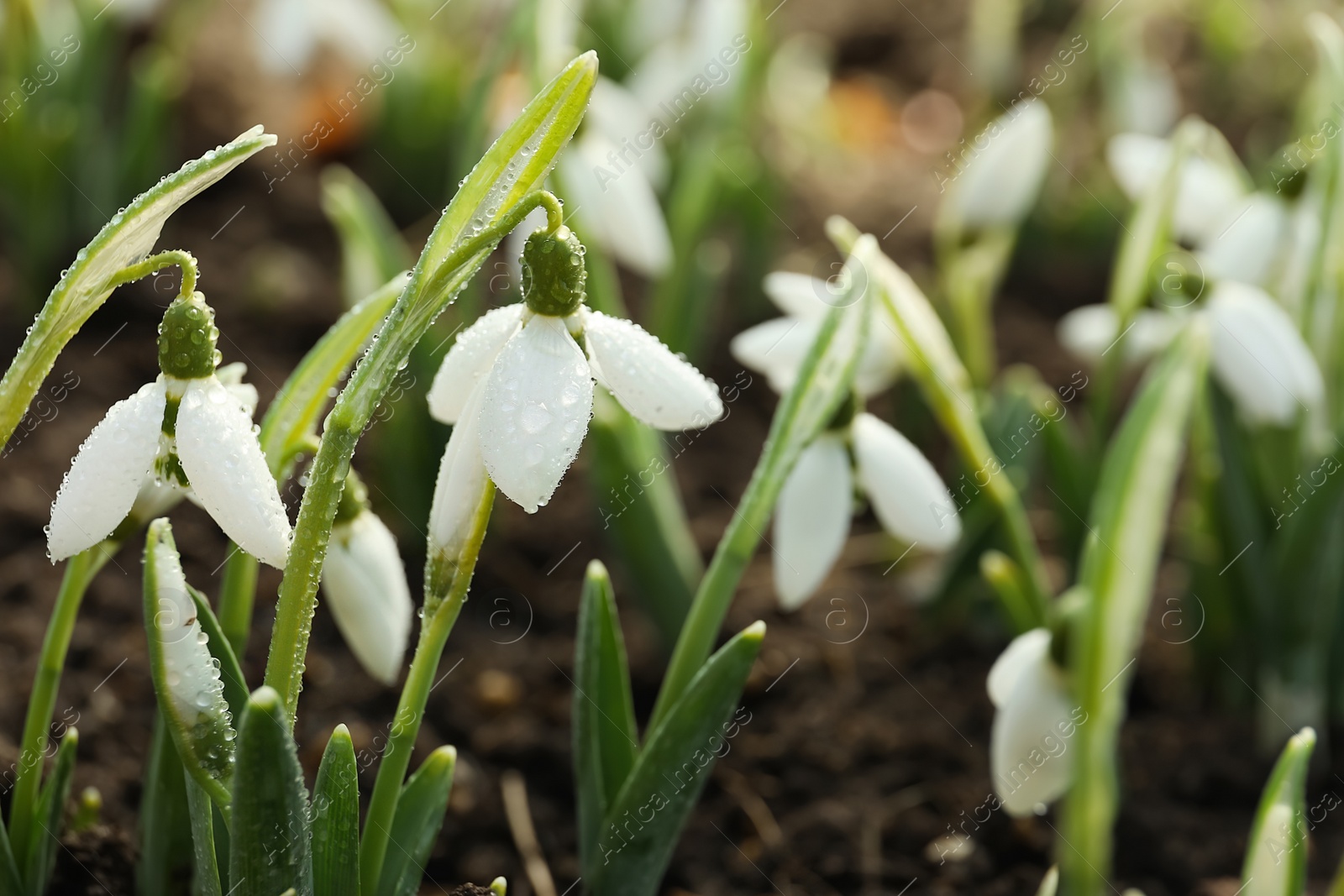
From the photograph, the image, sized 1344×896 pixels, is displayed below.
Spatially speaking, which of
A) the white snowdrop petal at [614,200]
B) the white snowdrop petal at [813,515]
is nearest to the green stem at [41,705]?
the white snowdrop petal at [813,515]

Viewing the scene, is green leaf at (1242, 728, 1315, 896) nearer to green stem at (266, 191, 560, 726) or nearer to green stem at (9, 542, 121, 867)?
green stem at (266, 191, 560, 726)

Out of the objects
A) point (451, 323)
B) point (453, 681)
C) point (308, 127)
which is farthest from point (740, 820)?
point (308, 127)

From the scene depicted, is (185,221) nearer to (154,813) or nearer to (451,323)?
(451,323)

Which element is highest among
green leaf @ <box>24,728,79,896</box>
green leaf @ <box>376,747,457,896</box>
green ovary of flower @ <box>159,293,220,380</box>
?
green ovary of flower @ <box>159,293,220,380</box>

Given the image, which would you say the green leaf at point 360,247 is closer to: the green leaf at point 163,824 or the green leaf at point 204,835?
the green leaf at point 163,824

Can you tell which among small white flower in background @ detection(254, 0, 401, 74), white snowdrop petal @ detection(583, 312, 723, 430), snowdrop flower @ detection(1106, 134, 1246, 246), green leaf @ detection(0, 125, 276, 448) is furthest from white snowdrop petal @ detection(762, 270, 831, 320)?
small white flower in background @ detection(254, 0, 401, 74)

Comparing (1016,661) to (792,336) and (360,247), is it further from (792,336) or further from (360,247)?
(360,247)

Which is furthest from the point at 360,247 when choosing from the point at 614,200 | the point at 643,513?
the point at 643,513
